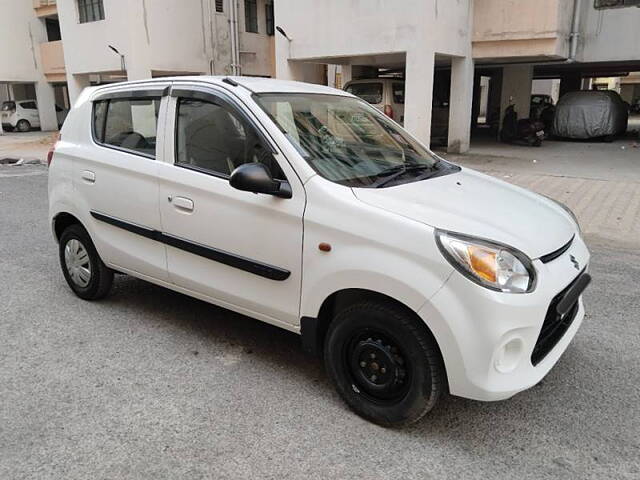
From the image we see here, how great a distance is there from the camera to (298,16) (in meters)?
14.9

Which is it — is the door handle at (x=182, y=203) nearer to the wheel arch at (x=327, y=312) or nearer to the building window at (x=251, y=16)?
the wheel arch at (x=327, y=312)

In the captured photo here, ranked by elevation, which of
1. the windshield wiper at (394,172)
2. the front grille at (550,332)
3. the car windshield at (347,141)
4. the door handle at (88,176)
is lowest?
the front grille at (550,332)

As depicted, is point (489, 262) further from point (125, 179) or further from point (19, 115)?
point (19, 115)

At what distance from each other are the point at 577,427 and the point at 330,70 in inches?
847

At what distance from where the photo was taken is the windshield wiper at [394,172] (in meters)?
3.23

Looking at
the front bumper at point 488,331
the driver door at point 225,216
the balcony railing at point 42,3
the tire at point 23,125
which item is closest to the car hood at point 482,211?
the front bumper at point 488,331

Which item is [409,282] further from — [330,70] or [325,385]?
[330,70]

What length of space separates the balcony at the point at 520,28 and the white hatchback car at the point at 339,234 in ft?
39.6

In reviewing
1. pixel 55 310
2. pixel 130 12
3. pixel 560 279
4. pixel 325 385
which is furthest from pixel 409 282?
pixel 130 12

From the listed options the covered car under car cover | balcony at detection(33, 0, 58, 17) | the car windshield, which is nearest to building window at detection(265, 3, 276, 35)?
balcony at detection(33, 0, 58, 17)

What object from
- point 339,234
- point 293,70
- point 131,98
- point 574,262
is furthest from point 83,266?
point 293,70

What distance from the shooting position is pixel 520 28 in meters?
14.5

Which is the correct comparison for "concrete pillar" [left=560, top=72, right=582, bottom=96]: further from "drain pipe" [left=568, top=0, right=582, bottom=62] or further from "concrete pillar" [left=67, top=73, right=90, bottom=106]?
"concrete pillar" [left=67, top=73, right=90, bottom=106]

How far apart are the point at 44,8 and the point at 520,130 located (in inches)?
937
